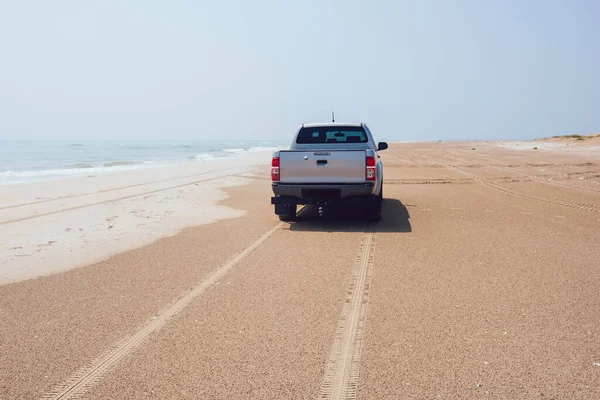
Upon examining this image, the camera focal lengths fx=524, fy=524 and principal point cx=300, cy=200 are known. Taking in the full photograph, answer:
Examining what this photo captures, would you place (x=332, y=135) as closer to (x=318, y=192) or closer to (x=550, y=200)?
(x=318, y=192)

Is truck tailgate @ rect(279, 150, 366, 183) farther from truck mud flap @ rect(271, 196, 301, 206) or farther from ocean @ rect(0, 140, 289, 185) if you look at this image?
ocean @ rect(0, 140, 289, 185)

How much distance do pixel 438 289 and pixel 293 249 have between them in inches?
107

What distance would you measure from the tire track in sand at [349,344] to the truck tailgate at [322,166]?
10.9 feet

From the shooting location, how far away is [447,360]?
3.82 meters

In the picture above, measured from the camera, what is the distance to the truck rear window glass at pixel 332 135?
1148cm

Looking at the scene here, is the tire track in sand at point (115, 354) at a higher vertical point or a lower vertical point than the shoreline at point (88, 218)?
higher

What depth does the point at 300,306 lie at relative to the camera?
511 cm

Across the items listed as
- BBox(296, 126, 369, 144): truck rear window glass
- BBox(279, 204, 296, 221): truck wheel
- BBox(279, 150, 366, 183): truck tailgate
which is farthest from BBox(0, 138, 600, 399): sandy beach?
BBox(296, 126, 369, 144): truck rear window glass

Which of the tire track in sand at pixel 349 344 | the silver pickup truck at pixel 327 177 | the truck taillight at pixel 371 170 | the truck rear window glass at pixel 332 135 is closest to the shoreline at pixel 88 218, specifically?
the silver pickup truck at pixel 327 177

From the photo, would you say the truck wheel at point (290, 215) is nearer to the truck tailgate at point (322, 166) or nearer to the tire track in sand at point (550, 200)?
the truck tailgate at point (322, 166)

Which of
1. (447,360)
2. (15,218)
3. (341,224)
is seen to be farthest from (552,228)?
(15,218)

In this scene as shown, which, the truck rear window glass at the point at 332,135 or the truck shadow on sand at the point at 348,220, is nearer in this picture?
the truck shadow on sand at the point at 348,220

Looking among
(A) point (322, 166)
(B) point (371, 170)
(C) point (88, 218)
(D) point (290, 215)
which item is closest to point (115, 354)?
(A) point (322, 166)

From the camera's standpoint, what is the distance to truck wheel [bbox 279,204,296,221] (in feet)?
33.9
